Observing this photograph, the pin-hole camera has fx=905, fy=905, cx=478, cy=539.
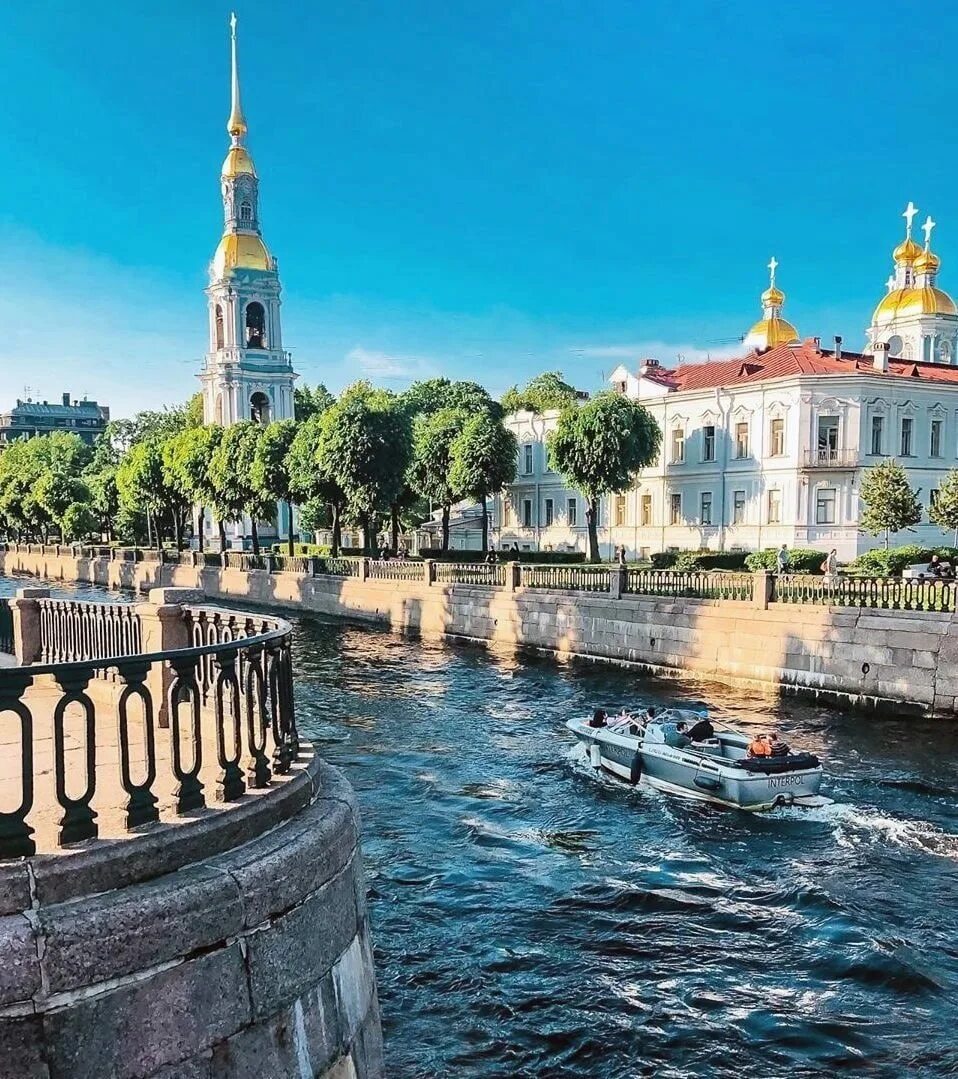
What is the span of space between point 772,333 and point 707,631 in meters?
44.1

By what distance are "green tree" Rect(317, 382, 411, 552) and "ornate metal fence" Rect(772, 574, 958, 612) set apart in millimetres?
25447

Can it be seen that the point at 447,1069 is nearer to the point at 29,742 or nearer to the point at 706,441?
the point at 29,742

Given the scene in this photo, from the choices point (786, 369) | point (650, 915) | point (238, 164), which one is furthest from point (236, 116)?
point (650, 915)

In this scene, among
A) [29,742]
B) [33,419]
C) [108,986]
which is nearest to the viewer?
[108,986]

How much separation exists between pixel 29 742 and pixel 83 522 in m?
75.6

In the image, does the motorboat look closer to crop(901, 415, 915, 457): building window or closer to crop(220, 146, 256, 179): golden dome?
crop(901, 415, 915, 457): building window

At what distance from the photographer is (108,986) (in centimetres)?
364

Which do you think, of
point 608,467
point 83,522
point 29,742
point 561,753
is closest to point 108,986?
point 29,742

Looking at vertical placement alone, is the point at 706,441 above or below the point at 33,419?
below

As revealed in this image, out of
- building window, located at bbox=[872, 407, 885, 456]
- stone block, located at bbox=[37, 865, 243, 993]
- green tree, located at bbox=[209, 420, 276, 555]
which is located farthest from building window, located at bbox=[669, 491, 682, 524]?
stone block, located at bbox=[37, 865, 243, 993]

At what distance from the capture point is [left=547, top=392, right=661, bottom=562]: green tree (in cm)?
4506

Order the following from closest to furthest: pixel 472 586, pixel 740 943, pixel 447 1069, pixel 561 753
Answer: pixel 447 1069 < pixel 740 943 < pixel 561 753 < pixel 472 586

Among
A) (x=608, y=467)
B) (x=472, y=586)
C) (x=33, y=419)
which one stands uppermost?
(x=33, y=419)

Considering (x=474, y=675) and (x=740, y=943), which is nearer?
(x=740, y=943)
